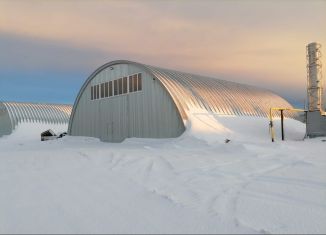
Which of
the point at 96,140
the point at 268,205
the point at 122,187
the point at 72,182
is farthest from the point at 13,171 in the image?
the point at 96,140

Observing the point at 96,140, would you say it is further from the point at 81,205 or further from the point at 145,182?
the point at 81,205

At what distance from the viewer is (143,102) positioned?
24.1 m

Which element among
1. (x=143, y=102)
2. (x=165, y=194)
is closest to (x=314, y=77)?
(x=143, y=102)

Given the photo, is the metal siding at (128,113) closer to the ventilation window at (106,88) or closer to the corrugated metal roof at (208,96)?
the ventilation window at (106,88)

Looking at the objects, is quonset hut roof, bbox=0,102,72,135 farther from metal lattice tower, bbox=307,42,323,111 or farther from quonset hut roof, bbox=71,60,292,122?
metal lattice tower, bbox=307,42,323,111

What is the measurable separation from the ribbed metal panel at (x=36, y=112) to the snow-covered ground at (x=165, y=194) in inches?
1326

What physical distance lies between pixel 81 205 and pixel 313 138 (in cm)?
2123

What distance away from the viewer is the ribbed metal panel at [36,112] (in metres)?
44.5

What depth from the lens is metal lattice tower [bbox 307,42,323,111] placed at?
28.6 meters

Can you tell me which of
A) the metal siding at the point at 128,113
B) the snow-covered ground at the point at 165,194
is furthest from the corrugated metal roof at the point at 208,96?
the snow-covered ground at the point at 165,194

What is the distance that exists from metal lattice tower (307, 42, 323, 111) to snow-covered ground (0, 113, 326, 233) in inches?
685

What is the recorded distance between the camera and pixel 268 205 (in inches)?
251

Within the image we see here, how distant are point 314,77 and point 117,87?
17.3 metres

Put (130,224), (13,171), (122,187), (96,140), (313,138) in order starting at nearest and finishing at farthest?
1. (130,224)
2. (122,187)
3. (13,171)
4. (313,138)
5. (96,140)
